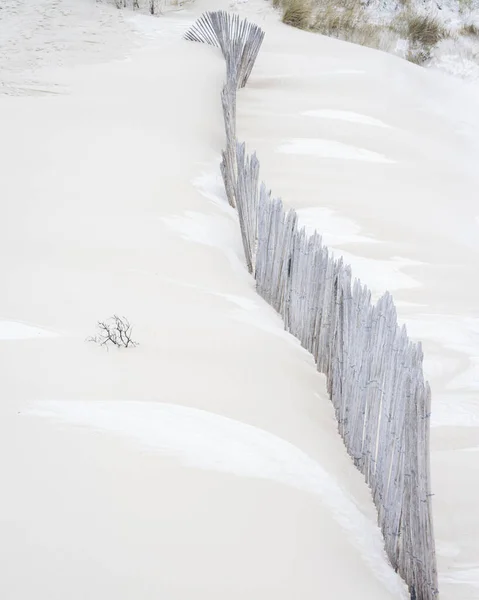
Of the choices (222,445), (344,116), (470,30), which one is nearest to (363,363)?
(222,445)

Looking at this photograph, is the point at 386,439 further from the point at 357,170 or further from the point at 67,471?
the point at 357,170

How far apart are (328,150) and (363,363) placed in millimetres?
3816

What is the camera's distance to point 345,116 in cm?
648

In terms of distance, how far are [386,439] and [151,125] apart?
3.97 meters

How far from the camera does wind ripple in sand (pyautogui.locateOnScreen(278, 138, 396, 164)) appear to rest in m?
5.79

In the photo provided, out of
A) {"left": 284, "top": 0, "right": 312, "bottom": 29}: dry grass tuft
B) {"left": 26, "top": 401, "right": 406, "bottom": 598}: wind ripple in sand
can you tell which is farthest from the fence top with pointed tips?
{"left": 26, "top": 401, "right": 406, "bottom": 598}: wind ripple in sand

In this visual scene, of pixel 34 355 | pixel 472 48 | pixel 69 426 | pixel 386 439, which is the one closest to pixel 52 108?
pixel 34 355

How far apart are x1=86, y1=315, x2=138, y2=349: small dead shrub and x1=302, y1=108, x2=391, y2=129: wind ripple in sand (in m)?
4.13

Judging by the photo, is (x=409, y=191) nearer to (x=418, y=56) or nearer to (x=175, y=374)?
(x=175, y=374)

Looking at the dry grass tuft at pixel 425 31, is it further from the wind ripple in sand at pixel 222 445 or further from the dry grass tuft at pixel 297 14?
the wind ripple in sand at pixel 222 445

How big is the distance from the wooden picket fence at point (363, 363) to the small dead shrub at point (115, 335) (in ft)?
2.52

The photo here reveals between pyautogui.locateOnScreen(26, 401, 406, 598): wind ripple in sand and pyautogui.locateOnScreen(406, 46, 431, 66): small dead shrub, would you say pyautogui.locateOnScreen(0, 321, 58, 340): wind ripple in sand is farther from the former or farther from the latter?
pyautogui.locateOnScreen(406, 46, 431, 66): small dead shrub

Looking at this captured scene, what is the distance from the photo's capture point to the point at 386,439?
211 cm

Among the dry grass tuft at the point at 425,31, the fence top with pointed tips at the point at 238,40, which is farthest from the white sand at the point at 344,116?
the dry grass tuft at the point at 425,31
